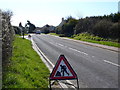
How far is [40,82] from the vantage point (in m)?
7.07

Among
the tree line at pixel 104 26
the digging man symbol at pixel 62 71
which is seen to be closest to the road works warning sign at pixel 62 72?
the digging man symbol at pixel 62 71

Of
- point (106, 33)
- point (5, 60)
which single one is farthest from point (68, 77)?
point (106, 33)

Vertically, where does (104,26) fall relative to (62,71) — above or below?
above

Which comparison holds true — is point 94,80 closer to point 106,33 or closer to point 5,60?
point 5,60

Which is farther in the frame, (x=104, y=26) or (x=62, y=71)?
(x=104, y=26)

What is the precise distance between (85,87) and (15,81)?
2.79 metres

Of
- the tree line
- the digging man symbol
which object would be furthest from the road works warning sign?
the tree line

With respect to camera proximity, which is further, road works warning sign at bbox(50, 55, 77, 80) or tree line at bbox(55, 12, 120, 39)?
tree line at bbox(55, 12, 120, 39)

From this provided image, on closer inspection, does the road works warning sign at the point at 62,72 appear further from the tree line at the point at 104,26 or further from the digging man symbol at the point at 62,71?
the tree line at the point at 104,26

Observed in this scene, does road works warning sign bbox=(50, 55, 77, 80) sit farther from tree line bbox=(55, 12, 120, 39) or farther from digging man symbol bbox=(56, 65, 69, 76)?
tree line bbox=(55, 12, 120, 39)

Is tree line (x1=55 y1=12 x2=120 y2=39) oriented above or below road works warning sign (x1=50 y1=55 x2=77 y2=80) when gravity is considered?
above

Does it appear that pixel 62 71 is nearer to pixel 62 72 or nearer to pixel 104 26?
pixel 62 72

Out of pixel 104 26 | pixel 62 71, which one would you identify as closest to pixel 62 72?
pixel 62 71

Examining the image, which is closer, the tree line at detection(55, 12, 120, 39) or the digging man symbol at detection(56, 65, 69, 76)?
the digging man symbol at detection(56, 65, 69, 76)
